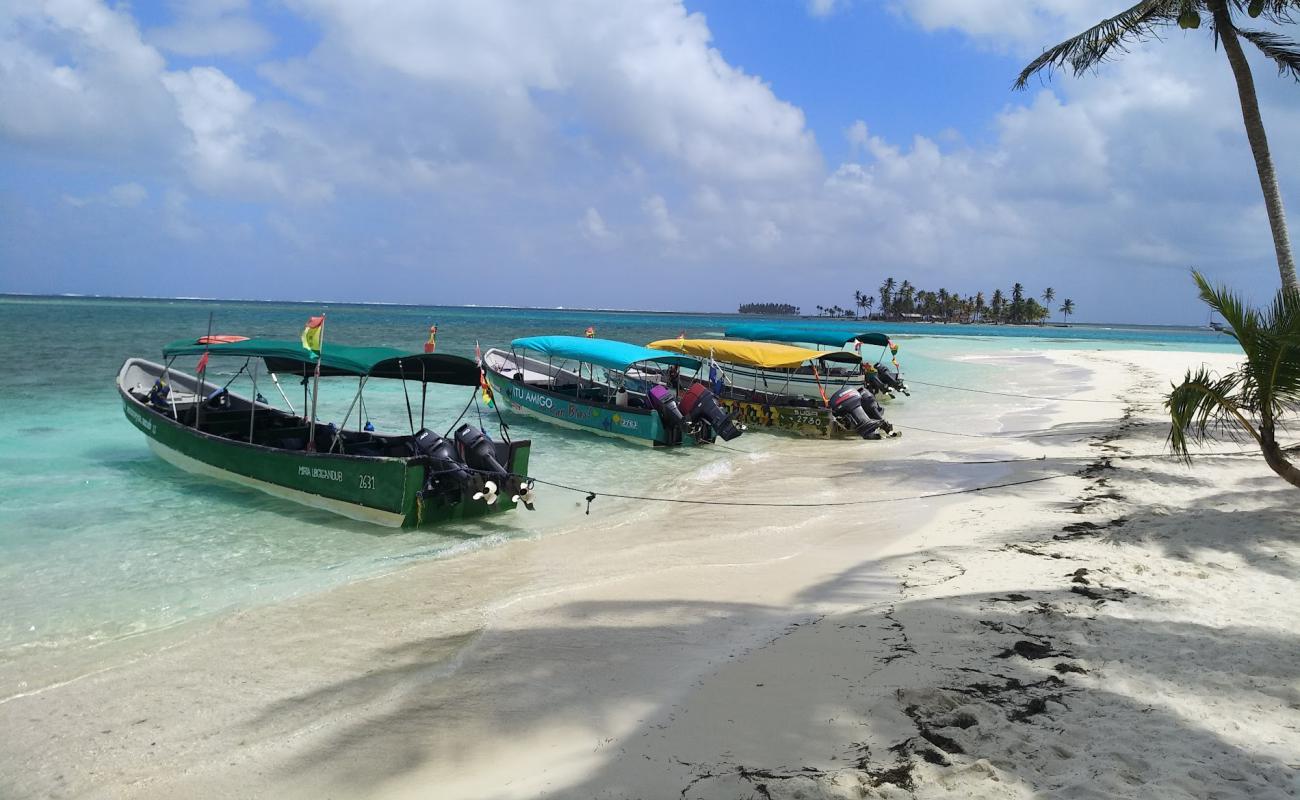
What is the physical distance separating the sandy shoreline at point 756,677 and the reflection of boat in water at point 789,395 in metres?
8.40

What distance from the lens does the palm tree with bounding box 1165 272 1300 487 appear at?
19.9 feet

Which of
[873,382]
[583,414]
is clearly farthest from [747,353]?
[873,382]

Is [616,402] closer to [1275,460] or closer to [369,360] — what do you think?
[369,360]

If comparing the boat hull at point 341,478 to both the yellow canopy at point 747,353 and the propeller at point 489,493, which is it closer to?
the propeller at point 489,493

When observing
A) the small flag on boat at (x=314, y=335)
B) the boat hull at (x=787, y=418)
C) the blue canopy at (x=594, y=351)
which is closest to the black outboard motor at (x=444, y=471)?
the small flag on boat at (x=314, y=335)

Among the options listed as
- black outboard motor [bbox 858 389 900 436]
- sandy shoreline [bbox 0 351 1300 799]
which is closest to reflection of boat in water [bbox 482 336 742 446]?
black outboard motor [bbox 858 389 900 436]

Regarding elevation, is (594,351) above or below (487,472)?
above

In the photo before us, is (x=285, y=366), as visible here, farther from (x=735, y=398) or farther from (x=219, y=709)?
(x=735, y=398)

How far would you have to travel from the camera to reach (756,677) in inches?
195

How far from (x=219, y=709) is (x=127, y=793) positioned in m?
0.90

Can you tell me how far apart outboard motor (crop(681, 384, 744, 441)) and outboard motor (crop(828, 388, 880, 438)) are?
9.34ft

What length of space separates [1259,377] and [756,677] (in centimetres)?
507

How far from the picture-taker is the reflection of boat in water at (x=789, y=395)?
17.3m

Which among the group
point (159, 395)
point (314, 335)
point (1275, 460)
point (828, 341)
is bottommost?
point (159, 395)
